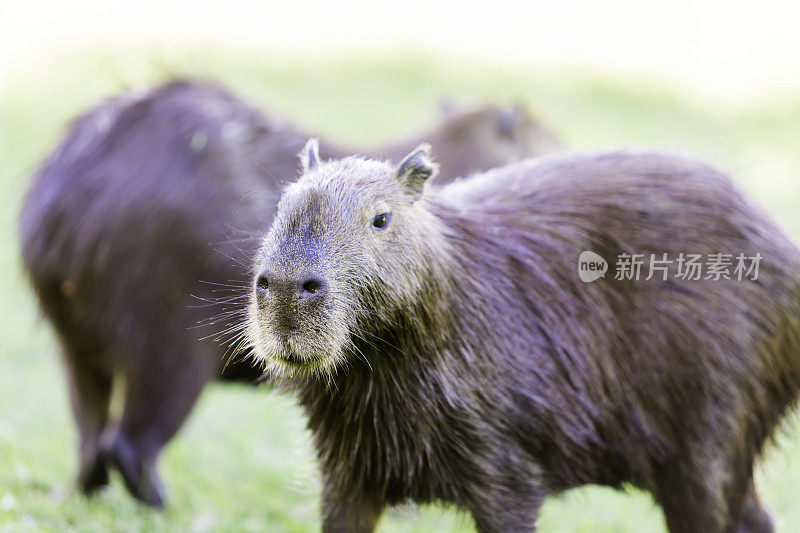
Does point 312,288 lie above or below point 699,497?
above

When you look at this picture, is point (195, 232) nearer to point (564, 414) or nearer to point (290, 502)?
point (290, 502)

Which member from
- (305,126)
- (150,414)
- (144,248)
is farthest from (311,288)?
(305,126)

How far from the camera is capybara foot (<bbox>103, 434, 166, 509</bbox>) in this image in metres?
4.59

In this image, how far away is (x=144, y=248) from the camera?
4496 mm

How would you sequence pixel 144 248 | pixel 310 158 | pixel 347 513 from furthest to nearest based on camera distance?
pixel 144 248 < pixel 347 513 < pixel 310 158

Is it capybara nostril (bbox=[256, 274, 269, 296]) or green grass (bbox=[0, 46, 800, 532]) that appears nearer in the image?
capybara nostril (bbox=[256, 274, 269, 296])

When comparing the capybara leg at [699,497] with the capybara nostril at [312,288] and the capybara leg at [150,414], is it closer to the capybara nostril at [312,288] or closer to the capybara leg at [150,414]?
the capybara nostril at [312,288]

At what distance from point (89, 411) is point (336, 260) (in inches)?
107

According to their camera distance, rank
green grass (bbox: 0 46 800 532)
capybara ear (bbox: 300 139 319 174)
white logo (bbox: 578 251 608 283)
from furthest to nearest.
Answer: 1. green grass (bbox: 0 46 800 532)
2. white logo (bbox: 578 251 608 283)
3. capybara ear (bbox: 300 139 319 174)

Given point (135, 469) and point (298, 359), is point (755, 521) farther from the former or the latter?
point (135, 469)

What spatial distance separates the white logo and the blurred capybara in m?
1.57

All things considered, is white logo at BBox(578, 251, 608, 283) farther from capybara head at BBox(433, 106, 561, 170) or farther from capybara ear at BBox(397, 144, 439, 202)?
capybara head at BBox(433, 106, 561, 170)

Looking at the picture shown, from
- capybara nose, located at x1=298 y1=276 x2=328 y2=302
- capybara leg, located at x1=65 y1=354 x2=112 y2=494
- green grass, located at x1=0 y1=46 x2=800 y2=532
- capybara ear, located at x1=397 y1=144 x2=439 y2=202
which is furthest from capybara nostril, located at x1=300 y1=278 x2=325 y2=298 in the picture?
capybara leg, located at x1=65 y1=354 x2=112 y2=494

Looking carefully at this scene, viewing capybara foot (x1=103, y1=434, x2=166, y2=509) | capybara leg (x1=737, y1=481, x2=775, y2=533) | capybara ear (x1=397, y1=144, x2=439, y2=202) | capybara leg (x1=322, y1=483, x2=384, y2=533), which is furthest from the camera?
capybara foot (x1=103, y1=434, x2=166, y2=509)
